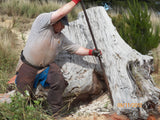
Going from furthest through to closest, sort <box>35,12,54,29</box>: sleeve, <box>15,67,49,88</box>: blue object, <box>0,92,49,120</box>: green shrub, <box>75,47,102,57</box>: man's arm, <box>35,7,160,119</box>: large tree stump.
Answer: <box>75,47,102,57</box>: man's arm → <box>15,67,49,88</box>: blue object → <box>35,12,54,29</box>: sleeve → <box>35,7,160,119</box>: large tree stump → <box>0,92,49,120</box>: green shrub

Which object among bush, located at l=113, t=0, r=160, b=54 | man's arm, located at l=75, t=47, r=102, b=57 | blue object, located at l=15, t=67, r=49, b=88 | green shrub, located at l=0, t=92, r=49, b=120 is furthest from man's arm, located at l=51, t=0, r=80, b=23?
bush, located at l=113, t=0, r=160, b=54

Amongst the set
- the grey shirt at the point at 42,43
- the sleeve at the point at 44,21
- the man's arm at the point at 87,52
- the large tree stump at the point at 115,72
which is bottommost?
the large tree stump at the point at 115,72

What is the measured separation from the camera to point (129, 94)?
2594 mm

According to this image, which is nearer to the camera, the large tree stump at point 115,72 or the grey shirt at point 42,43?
the large tree stump at point 115,72

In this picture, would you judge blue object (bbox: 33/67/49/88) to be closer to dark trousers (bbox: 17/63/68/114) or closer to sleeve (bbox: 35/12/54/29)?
dark trousers (bbox: 17/63/68/114)

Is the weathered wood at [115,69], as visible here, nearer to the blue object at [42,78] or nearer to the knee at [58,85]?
the knee at [58,85]

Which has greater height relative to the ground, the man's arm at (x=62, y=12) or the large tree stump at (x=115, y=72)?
the man's arm at (x=62, y=12)

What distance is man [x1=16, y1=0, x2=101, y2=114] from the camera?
2.71 metres

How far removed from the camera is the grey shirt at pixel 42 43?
108 inches

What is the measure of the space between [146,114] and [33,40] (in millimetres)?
2054

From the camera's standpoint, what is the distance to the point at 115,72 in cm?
288

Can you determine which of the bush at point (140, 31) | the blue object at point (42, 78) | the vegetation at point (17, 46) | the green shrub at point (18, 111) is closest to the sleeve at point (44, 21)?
the blue object at point (42, 78)

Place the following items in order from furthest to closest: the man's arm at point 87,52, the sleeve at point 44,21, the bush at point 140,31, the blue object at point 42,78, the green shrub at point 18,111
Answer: the bush at point 140,31
the man's arm at point 87,52
the blue object at point 42,78
the sleeve at point 44,21
the green shrub at point 18,111

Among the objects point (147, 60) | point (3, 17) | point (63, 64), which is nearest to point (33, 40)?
point (63, 64)
